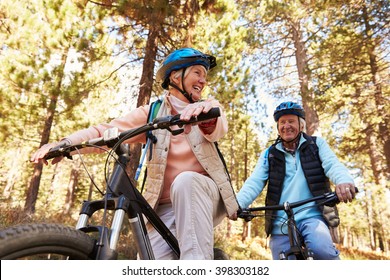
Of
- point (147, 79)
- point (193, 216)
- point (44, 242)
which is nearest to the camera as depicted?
point (44, 242)

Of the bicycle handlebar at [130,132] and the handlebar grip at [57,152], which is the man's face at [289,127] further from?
the handlebar grip at [57,152]

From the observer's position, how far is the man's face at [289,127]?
3.71 m

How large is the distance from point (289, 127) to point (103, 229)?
262 cm

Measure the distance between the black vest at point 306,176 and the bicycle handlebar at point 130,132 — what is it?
1.89 metres

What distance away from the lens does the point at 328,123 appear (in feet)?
57.6

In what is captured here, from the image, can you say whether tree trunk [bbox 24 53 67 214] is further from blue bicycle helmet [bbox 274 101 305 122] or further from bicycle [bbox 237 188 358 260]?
bicycle [bbox 237 188 358 260]

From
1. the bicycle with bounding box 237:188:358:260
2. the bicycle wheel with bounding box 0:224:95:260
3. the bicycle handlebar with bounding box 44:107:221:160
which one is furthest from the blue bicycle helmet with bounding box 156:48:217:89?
the bicycle wheel with bounding box 0:224:95:260

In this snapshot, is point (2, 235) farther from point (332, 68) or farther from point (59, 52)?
point (332, 68)

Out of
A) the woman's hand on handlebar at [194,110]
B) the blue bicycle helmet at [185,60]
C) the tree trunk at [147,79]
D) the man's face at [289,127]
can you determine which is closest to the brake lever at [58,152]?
the woman's hand on handlebar at [194,110]

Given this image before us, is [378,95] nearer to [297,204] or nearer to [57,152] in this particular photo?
[297,204]

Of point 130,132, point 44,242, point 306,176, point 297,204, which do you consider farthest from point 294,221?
point 44,242

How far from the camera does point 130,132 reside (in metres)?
1.90

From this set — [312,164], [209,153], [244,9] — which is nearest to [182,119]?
[209,153]
